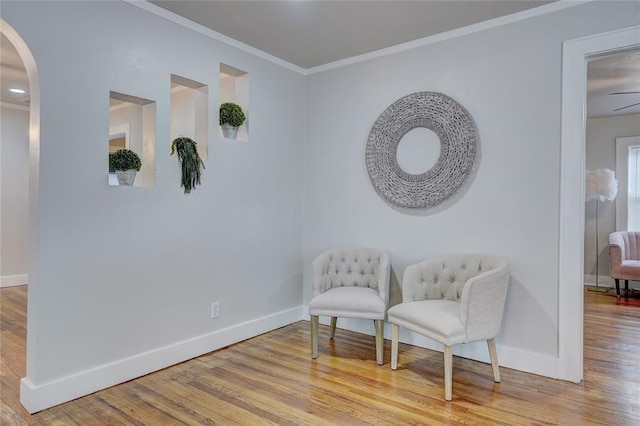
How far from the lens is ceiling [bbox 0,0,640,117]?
2.69 meters

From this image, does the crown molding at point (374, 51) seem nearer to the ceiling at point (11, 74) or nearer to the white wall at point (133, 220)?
the white wall at point (133, 220)

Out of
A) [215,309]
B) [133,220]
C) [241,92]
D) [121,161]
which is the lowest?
[215,309]

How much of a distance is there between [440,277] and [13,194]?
19.6ft

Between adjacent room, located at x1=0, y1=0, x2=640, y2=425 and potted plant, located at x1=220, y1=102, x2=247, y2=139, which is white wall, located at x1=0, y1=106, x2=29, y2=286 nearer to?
adjacent room, located at x1=0, y1=0, x2=640, y2=425

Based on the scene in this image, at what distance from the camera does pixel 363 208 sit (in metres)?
3.63

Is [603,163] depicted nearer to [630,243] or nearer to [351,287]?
[630,243]

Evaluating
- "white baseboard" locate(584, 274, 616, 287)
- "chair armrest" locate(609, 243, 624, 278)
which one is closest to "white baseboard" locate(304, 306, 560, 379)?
"chair armrest" locate(609, 243, 624, 278)

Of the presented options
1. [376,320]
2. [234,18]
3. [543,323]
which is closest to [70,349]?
[376,320]

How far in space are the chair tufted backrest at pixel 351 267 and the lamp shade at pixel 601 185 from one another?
398 cm

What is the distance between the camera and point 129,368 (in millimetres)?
2582

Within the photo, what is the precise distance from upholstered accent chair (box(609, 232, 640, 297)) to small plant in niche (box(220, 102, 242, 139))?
4996mm

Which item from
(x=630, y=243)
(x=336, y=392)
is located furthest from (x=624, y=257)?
(x=336, y=392)

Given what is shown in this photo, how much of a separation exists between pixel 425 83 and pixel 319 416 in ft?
8.50

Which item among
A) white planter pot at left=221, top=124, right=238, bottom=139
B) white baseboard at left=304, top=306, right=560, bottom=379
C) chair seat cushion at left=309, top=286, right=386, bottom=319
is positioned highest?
white planter pot at left=221, top=124, right=238, bottom=139
